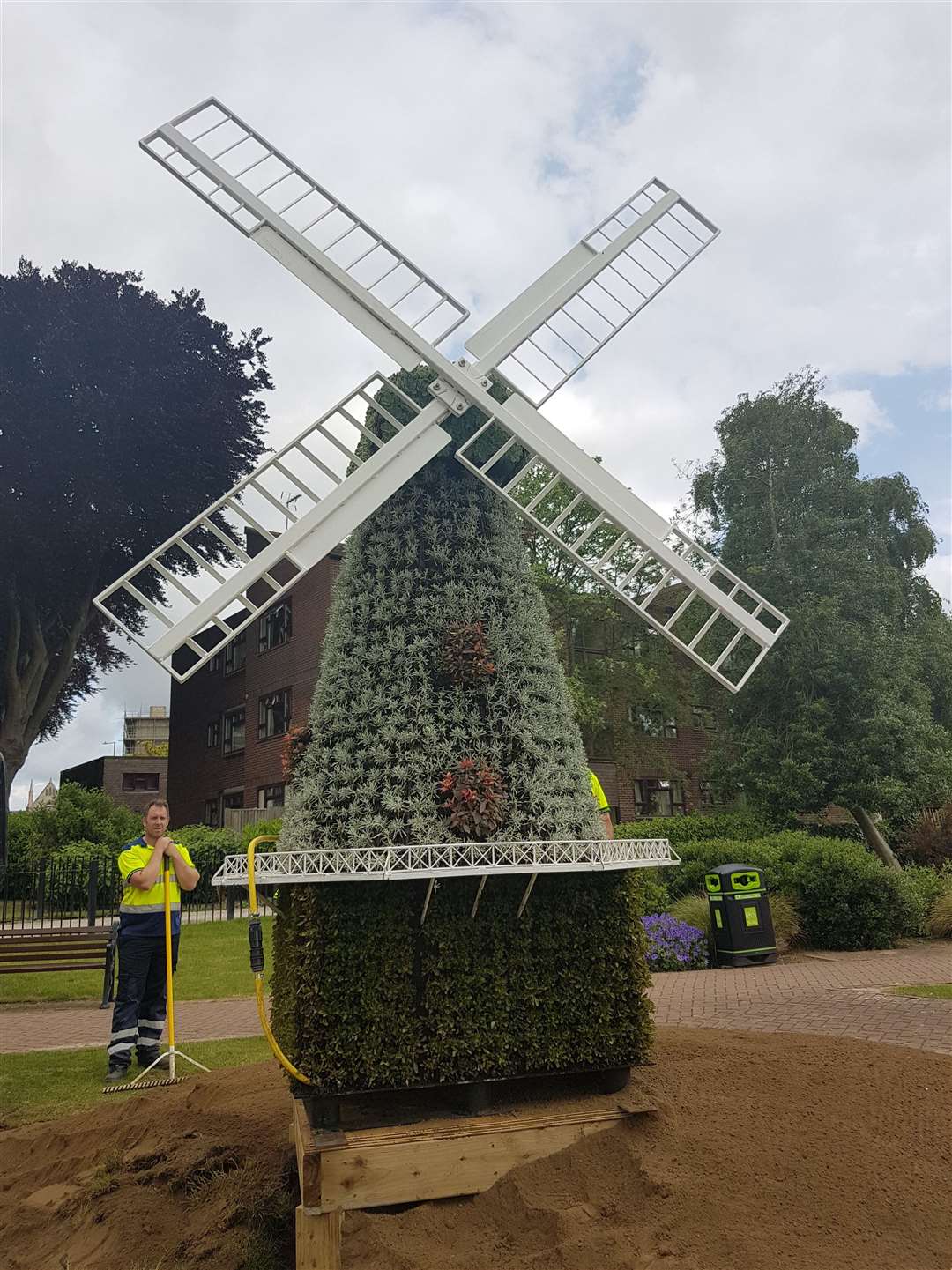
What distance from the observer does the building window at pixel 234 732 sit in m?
34.7

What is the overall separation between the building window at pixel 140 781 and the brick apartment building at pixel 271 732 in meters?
16.9

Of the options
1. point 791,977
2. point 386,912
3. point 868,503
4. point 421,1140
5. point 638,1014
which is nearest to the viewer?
point 421,1140

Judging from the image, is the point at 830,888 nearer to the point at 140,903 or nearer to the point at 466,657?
the point at 140,903

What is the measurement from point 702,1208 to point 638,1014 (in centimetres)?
113

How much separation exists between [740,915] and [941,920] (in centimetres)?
454

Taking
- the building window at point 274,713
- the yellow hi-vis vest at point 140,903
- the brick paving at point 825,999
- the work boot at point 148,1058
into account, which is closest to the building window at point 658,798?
the building window at point 274,713

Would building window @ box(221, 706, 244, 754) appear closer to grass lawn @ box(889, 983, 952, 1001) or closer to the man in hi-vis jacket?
the man in hi-vis jacket

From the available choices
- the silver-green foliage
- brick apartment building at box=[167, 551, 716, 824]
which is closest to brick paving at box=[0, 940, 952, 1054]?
the silver-green foliage

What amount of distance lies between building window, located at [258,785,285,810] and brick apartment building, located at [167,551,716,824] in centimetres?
3

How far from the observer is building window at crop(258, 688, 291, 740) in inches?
1240

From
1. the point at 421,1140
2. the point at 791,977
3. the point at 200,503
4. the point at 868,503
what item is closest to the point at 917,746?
the point at 868,503

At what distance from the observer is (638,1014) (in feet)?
17.3

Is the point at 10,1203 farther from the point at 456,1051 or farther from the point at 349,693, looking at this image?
the point at 349,693

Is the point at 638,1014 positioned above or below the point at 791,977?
above
